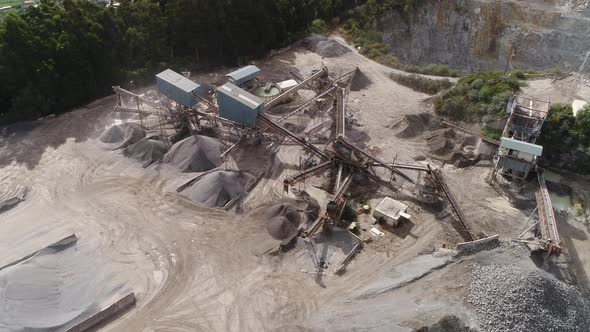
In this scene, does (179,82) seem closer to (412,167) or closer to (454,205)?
(412,167)

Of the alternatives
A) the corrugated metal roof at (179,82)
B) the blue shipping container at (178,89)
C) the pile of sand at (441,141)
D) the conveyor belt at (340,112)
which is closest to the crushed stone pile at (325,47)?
the conveyor belt at (340,112)

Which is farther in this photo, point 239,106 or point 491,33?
point 491,33

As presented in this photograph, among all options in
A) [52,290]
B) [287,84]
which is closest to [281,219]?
[52,290]

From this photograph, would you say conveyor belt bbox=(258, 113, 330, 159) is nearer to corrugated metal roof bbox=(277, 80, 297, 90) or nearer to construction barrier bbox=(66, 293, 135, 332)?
corrugated metal roof bbox=(277, 80, 297, 90)

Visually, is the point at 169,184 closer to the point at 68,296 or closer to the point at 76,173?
the point at 76,173

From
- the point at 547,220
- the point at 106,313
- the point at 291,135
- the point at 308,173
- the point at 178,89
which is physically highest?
the point at 178,89

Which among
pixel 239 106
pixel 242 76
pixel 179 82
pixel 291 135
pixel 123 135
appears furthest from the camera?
pixel 242 76
